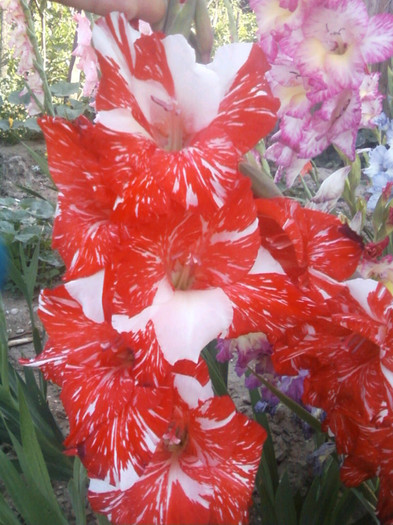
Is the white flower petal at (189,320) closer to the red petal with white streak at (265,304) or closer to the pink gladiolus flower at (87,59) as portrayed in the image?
the red petal with white streak at (265,304)

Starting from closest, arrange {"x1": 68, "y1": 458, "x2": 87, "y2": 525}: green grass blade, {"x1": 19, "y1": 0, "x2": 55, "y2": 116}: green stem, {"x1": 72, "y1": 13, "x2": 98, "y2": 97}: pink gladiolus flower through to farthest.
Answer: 1. {"x1": 68, "y1": 458, "x2": 87, "y2": 525}: green grass blade
2. {"x1": 72, "y1": 13, "x2": 98, "y2": 97}: pink gladiolus flower
3. {"x1": 19, "y1": 0, "x2": 55, "y2": 116}: green stem

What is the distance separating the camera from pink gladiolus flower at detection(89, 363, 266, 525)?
0.47 metres

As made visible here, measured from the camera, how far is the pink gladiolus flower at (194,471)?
0.47 meters

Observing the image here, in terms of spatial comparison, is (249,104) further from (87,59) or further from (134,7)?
(87,59)

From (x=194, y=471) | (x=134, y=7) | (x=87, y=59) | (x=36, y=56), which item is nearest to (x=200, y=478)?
(x=194, y=471)

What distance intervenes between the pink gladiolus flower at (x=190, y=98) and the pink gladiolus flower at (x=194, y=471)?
0.16 m

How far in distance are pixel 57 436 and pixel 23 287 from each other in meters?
0.30

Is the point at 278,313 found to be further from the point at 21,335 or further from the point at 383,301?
the point at 21,335

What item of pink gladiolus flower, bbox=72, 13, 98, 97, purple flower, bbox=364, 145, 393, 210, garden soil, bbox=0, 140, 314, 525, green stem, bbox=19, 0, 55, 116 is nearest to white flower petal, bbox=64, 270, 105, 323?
garden soil, bbox=0, 140, 314, 525

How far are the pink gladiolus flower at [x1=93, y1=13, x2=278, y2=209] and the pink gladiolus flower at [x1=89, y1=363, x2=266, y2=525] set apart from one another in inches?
6.3

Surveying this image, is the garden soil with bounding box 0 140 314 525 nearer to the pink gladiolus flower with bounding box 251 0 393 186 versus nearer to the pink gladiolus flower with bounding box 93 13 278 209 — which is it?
the pink gladiolus flower with bounding box 251 0 393 186

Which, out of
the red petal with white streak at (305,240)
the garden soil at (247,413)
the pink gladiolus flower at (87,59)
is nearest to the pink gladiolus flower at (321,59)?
the red petal with white streak at (305,240)

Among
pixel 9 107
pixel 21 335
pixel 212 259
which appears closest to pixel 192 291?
pixel 212 259

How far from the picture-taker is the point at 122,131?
406 mm
